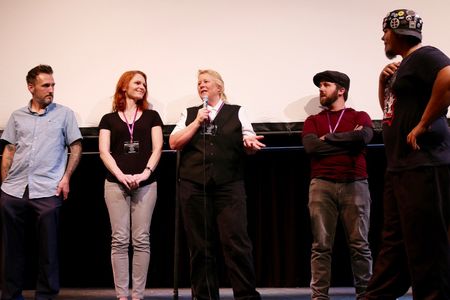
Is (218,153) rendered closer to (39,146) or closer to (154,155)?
(154,155)

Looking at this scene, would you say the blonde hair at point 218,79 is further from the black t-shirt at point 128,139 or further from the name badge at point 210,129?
the black t-shirt at point 128,139

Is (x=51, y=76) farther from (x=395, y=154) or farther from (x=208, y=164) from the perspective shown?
(x=395, y=154)

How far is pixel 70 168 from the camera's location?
3.84 metres

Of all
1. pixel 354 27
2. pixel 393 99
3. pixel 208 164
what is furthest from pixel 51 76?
pixel 393 99

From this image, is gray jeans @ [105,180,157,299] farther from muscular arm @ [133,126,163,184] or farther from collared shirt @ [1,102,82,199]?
collared shirt @ [1,102,82,199]

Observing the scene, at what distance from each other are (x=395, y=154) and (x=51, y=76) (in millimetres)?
2589

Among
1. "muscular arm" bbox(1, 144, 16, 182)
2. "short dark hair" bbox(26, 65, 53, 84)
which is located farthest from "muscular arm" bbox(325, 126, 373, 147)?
"muscular arm" bbox(1, 144, 16, 182)

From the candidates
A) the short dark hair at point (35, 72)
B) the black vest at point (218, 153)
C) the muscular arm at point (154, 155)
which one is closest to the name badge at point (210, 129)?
the black vest at point (218, 153)

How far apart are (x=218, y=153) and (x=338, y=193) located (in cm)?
82

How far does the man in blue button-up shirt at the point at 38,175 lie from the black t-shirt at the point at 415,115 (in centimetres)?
230

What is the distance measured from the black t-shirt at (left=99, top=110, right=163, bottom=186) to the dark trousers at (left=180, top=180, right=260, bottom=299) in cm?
45

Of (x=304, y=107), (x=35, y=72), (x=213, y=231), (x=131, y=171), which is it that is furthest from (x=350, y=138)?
(x=35, y=72)

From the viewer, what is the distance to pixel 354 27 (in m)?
3.99

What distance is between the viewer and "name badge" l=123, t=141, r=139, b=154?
12.3 feet
